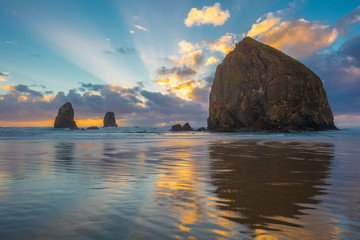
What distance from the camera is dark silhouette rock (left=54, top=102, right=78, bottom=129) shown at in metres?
85.7

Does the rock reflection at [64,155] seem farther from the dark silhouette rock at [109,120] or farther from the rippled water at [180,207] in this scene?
the dark silhouette rock at [109,120]

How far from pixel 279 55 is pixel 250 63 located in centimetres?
869

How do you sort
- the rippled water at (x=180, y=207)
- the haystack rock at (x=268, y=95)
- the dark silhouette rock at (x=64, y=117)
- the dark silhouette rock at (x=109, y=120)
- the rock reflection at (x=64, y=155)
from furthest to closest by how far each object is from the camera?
the dark silhouette rock at (x=109, y=120) → the dark silhouette rock at (x=64, y=117) → the haystack rock at (x=268, y=95) → the rock reflection at (x=64, y=155) → the rippled water at (x=180, y=207)

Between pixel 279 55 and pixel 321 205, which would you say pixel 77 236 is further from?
pixel 279 55

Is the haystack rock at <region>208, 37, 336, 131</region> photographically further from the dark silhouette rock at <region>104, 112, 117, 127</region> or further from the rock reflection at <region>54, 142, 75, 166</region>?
the dark silhouette rock at <region>104, 112, 117, 127</region>

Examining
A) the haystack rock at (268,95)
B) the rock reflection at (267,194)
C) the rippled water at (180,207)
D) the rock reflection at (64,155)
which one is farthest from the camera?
the haystack rock at (268,95)

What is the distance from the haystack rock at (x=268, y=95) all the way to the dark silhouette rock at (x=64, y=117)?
56.8 meters

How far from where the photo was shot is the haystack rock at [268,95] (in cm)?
5600

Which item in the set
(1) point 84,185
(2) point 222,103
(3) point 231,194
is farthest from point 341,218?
(2) point 222,103

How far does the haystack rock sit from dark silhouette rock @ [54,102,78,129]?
56.8m

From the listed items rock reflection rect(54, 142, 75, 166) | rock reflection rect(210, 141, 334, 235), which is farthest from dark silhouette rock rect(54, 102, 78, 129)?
rock reflection rect(210, 141, 334, 235)

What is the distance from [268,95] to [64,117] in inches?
3010

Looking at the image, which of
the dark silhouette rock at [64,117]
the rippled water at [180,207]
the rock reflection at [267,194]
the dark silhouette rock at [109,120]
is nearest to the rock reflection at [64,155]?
the rippled water at [180,207]

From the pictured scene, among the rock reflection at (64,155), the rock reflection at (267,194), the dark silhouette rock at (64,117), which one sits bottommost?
the rock reflection at (64,155)
